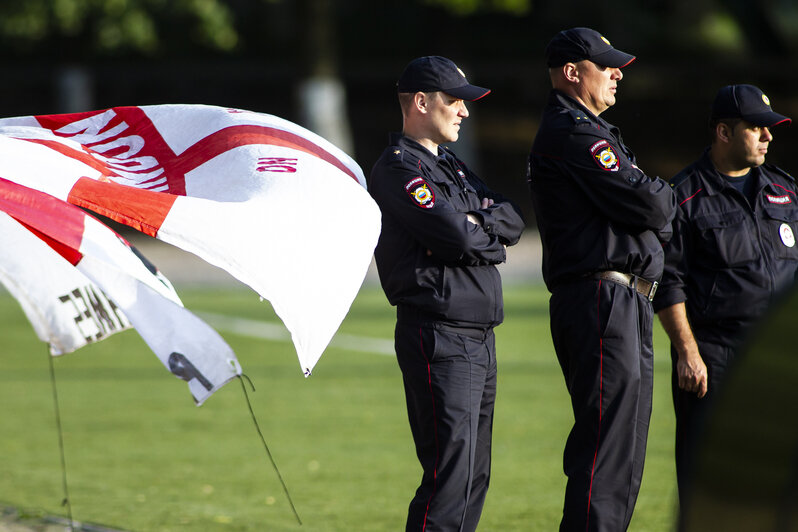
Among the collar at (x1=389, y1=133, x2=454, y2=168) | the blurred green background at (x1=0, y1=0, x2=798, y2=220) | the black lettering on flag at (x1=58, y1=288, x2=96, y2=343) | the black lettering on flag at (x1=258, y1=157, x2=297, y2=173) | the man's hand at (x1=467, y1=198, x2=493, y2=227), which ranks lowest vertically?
the blurred green background at (x1=0, y1=0, x2=798, y2=220)

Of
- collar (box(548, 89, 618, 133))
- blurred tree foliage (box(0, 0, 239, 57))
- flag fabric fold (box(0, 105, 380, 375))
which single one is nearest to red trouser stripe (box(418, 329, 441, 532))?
flag fabric fold (box(0, 105, 380, 375))

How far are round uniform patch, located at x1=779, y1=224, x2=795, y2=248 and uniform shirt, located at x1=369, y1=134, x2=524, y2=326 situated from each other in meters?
1.12

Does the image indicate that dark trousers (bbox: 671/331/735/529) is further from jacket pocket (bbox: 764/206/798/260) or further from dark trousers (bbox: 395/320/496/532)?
dark trousers (bbox: 395/320/496/532)

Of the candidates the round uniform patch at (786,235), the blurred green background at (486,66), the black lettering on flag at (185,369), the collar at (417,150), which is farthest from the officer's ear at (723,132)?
the blurred green background at (486,66)

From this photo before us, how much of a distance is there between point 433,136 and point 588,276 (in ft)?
2.63

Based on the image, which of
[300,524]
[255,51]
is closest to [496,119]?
[255,51]

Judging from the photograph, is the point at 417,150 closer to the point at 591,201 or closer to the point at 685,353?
the point at 591,201

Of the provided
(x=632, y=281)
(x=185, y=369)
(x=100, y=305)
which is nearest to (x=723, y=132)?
(x=632, y=281)

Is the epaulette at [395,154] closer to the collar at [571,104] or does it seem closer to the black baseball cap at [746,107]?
the collar at [571,104]

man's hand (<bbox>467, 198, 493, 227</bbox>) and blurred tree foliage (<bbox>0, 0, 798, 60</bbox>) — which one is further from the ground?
man's hand (<bbox>467, 198, 493, 227</bbox>)

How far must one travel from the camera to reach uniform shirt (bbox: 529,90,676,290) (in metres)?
4.32

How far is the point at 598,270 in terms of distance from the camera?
4379 mm

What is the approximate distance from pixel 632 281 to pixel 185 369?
170 cm

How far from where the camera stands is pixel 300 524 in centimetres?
591
